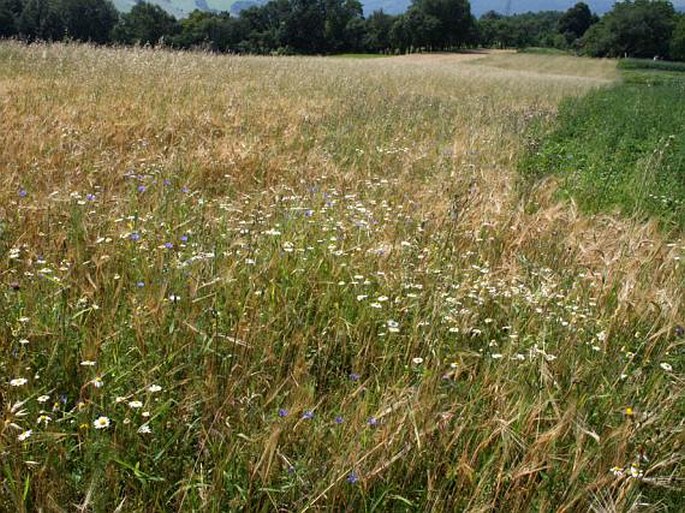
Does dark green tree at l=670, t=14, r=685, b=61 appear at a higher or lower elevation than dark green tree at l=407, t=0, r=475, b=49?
lower

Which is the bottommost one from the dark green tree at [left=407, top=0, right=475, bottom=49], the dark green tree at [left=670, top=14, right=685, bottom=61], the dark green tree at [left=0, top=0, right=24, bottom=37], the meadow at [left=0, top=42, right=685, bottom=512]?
the meadow at [left=0, top=42, right=685, bottom=512]

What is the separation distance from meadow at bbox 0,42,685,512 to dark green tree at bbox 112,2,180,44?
38.7 meters

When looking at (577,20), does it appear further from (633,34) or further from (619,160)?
(619,160)

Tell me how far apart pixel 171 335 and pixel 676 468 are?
1.86 m

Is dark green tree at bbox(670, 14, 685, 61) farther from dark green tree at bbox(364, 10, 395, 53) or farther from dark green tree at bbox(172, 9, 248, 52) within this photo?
dark green tree at bbox(172, 9, 248, 52)

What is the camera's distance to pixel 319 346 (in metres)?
2.39

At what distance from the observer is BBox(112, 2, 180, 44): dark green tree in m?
41.6

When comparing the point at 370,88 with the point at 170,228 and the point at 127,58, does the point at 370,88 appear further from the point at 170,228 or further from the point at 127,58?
the point at 170,228

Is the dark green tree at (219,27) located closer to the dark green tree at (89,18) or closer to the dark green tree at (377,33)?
the dark green tree at (377,33)

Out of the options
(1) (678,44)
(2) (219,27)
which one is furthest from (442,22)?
(2) (219,27)

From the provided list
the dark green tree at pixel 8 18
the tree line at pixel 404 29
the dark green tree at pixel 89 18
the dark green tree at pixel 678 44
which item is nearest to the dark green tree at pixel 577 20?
the tree line at pixel 404 29

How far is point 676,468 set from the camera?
1845 mm

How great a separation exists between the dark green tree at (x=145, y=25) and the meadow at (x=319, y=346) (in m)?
38.7

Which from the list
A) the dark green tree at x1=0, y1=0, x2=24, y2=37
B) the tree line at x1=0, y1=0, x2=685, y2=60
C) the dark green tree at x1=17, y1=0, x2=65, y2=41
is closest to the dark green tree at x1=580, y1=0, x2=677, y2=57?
the tree line at x1=0, y1=0, x2=685, y2=60
